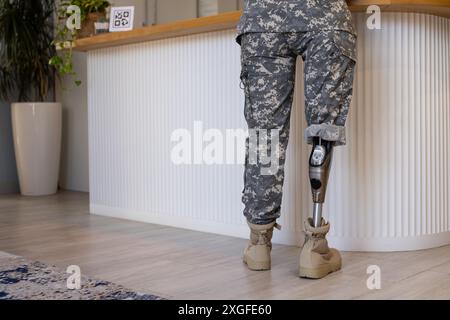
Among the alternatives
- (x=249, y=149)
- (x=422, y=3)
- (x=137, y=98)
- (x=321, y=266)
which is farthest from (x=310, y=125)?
(x=137, y=98)

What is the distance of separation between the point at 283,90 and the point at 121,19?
1.32 meters

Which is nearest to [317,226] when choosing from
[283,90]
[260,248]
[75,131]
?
[260,248]

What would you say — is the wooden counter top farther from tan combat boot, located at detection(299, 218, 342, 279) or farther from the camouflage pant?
tan combat boot, located at detection(299, 218, 342, 279)

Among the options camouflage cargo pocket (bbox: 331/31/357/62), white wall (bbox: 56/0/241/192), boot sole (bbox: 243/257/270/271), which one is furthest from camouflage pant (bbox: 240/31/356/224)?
white wall (bbox: 56/0/241/192)

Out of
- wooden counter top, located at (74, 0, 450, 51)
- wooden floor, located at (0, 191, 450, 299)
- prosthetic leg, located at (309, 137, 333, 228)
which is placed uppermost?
wooden counter top, located at (74, 0, 450, 51)

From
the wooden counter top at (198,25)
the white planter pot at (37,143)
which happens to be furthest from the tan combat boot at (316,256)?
the white planter pot at (37,143)

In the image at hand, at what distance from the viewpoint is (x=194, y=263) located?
199 cm

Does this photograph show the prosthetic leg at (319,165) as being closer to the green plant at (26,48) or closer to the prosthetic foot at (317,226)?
the prosthetic foot at (317,226)

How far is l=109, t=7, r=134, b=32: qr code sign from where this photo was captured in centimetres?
283

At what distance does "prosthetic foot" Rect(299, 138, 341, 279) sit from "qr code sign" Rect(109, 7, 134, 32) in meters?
1.41

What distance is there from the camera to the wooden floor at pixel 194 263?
5.40 feet

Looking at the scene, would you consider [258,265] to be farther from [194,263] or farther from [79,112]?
[79,112]

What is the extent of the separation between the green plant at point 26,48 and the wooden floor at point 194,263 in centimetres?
153

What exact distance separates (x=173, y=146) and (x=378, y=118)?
972 mm
